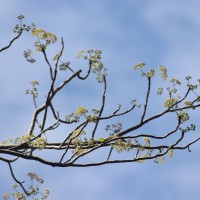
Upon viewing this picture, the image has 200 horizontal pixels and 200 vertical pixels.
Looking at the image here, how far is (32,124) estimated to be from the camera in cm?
1209

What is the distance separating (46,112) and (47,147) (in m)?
0.78

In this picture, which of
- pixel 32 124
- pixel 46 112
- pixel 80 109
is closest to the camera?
pixel 80 109

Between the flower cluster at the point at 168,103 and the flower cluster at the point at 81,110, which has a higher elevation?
the flower cluster at the point at 168,103

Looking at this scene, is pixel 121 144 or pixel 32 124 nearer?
pixel 121 144

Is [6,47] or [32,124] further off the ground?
[6,47]

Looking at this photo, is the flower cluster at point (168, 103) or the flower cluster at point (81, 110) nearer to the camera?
the flower cluster at point (81, 110)

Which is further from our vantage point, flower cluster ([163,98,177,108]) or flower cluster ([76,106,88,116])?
flower cluster ([163,98,177,108])

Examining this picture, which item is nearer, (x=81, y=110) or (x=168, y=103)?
(x=81, y=110)

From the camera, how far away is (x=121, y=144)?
11.1m

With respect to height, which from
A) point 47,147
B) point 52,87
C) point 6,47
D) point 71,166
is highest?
point 6,47

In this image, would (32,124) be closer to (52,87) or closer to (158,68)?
(52,87)

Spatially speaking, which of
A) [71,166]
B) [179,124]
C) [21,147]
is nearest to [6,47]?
[21,147]

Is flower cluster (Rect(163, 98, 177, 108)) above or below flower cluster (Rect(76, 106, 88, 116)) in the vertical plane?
above

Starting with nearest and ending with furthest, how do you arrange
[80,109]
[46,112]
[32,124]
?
[80,109] → [46,112] → [32,124]
